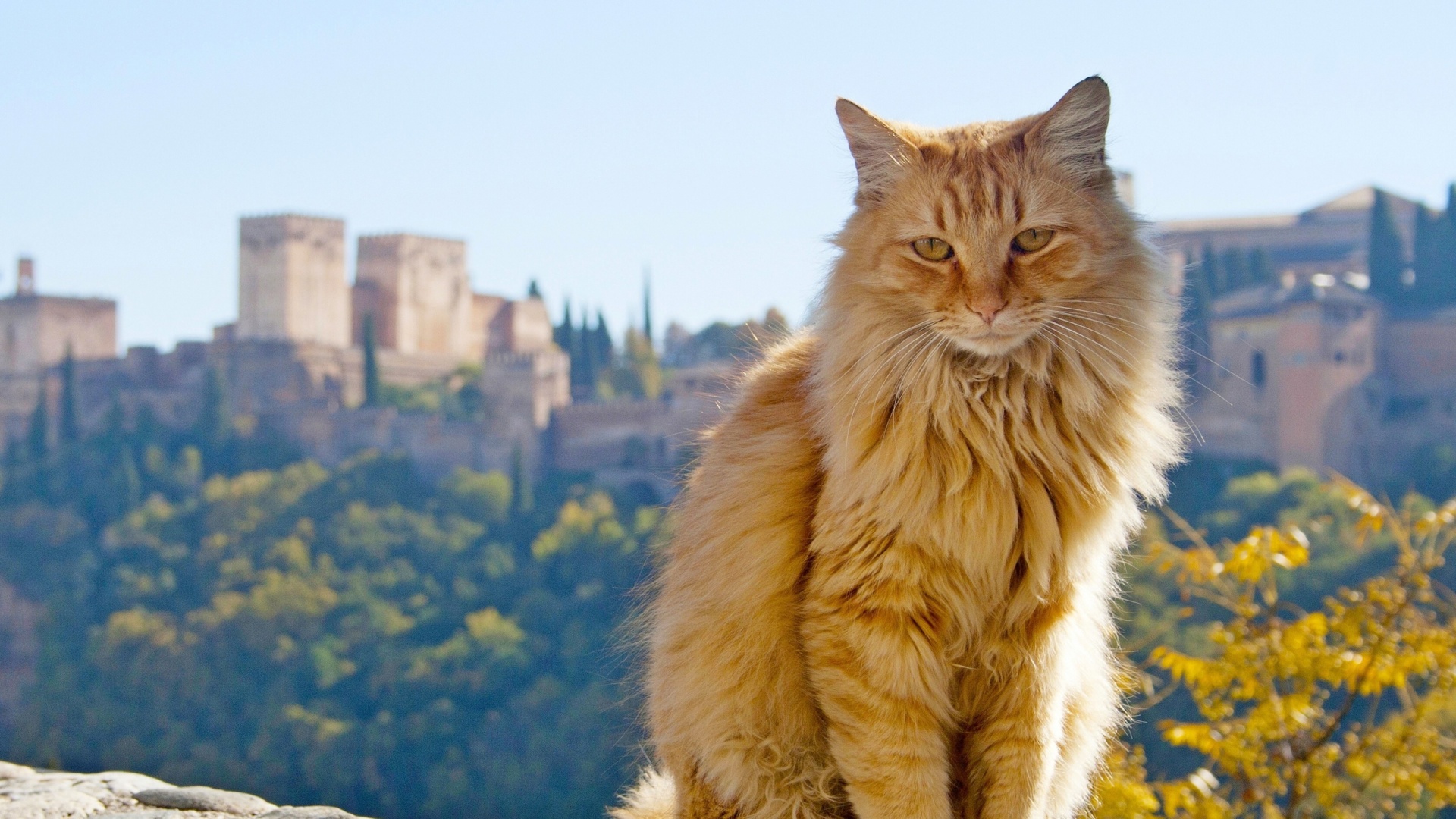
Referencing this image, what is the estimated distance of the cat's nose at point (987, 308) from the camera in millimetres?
1530

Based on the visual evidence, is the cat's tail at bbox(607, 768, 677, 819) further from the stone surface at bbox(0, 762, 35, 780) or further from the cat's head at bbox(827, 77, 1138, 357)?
the stone surface at bbox(0, 762, 35, 780)

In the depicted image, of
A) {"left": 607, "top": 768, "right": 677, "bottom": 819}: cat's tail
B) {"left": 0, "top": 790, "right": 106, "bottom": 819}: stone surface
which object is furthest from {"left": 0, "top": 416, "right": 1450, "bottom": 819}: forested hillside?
{"left": 0, "top": 790, "right": 106, "bottom": 819}: stone surface

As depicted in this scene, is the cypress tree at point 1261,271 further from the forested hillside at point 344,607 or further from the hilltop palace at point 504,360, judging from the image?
the forested hillside at point 344,607

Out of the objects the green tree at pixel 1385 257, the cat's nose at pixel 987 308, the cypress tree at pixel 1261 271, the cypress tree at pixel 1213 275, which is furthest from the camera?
the cypress tree at pixel 1261 271

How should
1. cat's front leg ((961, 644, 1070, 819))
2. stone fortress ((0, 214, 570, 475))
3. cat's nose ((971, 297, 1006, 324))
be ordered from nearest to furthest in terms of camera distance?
cat's nose ((971, 297, 1006, 324)) → cat's front leg ((961, 644, 1070, 819)) → stone fortress ((0, 214, 570, 475))

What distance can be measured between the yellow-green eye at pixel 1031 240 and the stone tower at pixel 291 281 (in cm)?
3514

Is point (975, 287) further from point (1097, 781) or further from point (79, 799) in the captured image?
point (79, 799)

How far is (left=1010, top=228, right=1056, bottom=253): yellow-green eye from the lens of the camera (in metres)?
1.58

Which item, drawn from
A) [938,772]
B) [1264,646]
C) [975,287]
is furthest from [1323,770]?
[975,287]

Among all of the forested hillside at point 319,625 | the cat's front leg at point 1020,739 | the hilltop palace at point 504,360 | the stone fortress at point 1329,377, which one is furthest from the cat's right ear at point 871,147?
the stone fortress at point 1329,377

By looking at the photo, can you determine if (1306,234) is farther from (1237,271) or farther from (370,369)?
(370,369)

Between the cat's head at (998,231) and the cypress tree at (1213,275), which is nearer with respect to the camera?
the cat's head at (998,231)

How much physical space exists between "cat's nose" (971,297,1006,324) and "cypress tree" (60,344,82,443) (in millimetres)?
33684

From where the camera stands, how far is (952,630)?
164 cm
